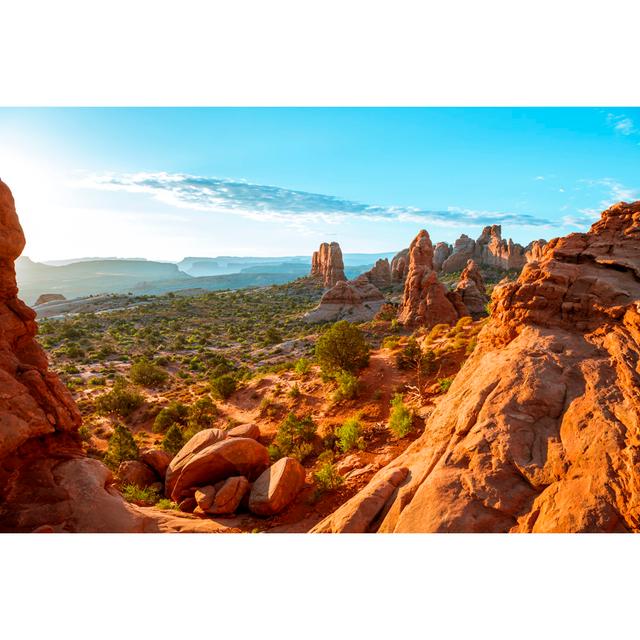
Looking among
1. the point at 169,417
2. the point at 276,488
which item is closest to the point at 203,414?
the point at 169,417

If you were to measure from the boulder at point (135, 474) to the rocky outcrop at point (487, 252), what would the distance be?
84.3 metres

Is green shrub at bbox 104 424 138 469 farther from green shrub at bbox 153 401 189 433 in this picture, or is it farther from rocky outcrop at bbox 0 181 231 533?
rocky outcrop at bbox 0 181 231 533

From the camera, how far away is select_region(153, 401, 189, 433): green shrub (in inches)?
917

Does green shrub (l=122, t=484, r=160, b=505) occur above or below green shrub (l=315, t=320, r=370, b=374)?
below

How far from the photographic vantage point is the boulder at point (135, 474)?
50.6 feet

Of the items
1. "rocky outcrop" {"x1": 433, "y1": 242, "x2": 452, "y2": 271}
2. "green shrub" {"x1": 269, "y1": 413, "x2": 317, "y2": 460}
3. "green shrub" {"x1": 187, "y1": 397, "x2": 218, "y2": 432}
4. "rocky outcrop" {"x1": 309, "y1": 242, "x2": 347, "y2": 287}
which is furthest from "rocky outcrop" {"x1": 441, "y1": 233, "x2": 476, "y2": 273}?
"green shrub" {"x1": 269, "y1": 413, "x2": 317, "y2": 460}

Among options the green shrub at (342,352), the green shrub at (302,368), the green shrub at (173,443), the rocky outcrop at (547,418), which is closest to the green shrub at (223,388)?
the green shrub at (302,368)

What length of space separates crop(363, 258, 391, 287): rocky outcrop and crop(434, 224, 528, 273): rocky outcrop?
14750mm

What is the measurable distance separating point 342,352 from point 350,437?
767cm

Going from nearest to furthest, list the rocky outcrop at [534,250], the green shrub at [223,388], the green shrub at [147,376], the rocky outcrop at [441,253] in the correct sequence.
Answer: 1. the green shrub at [223,388]
2. the green shrub at [147,376]
3. the rocky outcrop at [534,250]
4. the rocky outcrop at [441,253]

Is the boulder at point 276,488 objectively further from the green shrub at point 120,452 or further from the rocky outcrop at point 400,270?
the rocky outcrop at point 400,270

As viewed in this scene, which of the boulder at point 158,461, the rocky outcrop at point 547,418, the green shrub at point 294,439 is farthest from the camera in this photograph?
the green shrub at point 294,439

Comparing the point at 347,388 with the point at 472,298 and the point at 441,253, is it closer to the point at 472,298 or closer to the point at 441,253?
the point at 472,298

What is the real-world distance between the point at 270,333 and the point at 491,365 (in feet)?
138
